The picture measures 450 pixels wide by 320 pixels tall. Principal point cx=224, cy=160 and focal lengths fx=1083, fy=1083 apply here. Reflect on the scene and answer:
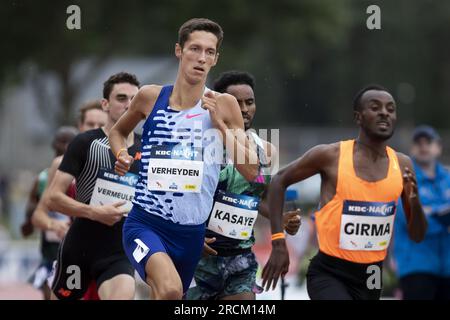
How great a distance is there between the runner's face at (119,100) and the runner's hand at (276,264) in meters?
1.74

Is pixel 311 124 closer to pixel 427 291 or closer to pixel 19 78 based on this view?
pixel 19 78

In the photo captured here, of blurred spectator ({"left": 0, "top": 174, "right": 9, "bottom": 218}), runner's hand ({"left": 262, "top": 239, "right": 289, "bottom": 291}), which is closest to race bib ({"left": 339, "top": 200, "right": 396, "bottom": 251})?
runner's hand ({"left": 262, "top": 239, "right": 289, "bottom": 291})

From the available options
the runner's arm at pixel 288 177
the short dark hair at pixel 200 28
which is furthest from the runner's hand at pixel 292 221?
the short dark hair at pixel 200 28

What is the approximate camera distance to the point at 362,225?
754 centimetres

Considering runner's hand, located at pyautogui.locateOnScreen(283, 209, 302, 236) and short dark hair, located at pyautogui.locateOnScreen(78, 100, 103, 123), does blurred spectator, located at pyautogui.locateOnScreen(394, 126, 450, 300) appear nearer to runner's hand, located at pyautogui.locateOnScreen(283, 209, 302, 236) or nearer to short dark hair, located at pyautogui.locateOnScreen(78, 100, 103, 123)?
runner's hand, located at pyautogui.locateOnScreen(283, 209, 302, 236)

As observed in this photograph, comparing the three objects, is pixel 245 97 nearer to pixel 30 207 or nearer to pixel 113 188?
pixel 113 188

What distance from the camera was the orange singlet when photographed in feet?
24.8

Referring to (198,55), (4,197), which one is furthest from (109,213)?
(4,197)

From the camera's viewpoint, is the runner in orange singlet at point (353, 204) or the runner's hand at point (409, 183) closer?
the runner in orange singlet at point (353, 204)

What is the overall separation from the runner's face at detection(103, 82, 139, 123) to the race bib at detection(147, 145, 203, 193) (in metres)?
1.68

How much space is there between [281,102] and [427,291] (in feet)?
195

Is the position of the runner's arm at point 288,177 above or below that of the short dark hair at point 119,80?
below

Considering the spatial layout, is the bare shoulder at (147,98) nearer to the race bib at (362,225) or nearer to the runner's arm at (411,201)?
the race bib at (362,225)

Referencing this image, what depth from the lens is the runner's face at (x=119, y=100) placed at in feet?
27.8
